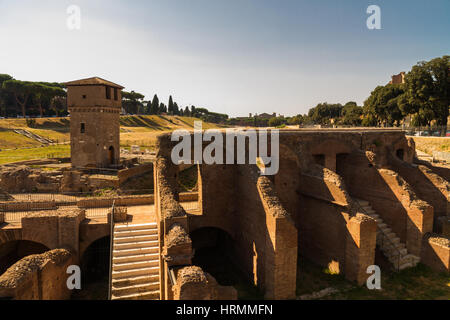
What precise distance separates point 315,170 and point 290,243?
4.37 meters

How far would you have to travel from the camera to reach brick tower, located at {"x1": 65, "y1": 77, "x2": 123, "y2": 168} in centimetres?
2548

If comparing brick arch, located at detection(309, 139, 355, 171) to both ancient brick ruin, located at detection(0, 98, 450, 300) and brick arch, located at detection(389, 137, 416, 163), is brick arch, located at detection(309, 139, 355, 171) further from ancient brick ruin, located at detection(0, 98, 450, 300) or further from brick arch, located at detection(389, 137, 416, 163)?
brick arch, located at detection(389, 137, 416, 163)

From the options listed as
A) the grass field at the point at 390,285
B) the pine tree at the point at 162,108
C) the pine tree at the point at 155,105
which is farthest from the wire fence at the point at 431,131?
the pine tree at the point at 162,108

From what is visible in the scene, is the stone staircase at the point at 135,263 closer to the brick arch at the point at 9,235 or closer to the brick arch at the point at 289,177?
the brick arch at the point at 9,235

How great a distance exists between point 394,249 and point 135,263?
10597 millimetres

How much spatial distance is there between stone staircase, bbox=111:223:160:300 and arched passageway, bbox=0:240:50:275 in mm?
4558

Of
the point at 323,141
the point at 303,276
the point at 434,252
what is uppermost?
the point at 323,141

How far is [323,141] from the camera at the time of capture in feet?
44.8

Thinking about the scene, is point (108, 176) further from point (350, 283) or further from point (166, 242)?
point (350, 283)

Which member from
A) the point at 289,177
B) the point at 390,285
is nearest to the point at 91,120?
the point at 289,177

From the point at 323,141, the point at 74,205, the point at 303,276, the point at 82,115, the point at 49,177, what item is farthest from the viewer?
the point at 82,115

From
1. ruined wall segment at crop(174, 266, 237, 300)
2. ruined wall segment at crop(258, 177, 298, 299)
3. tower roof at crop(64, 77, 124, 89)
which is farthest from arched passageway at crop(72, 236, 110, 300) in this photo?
tower roof at crop(64, 77, 124, 89)

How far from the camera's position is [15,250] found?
13.7 metres

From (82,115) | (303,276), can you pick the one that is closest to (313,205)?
(303,276)
